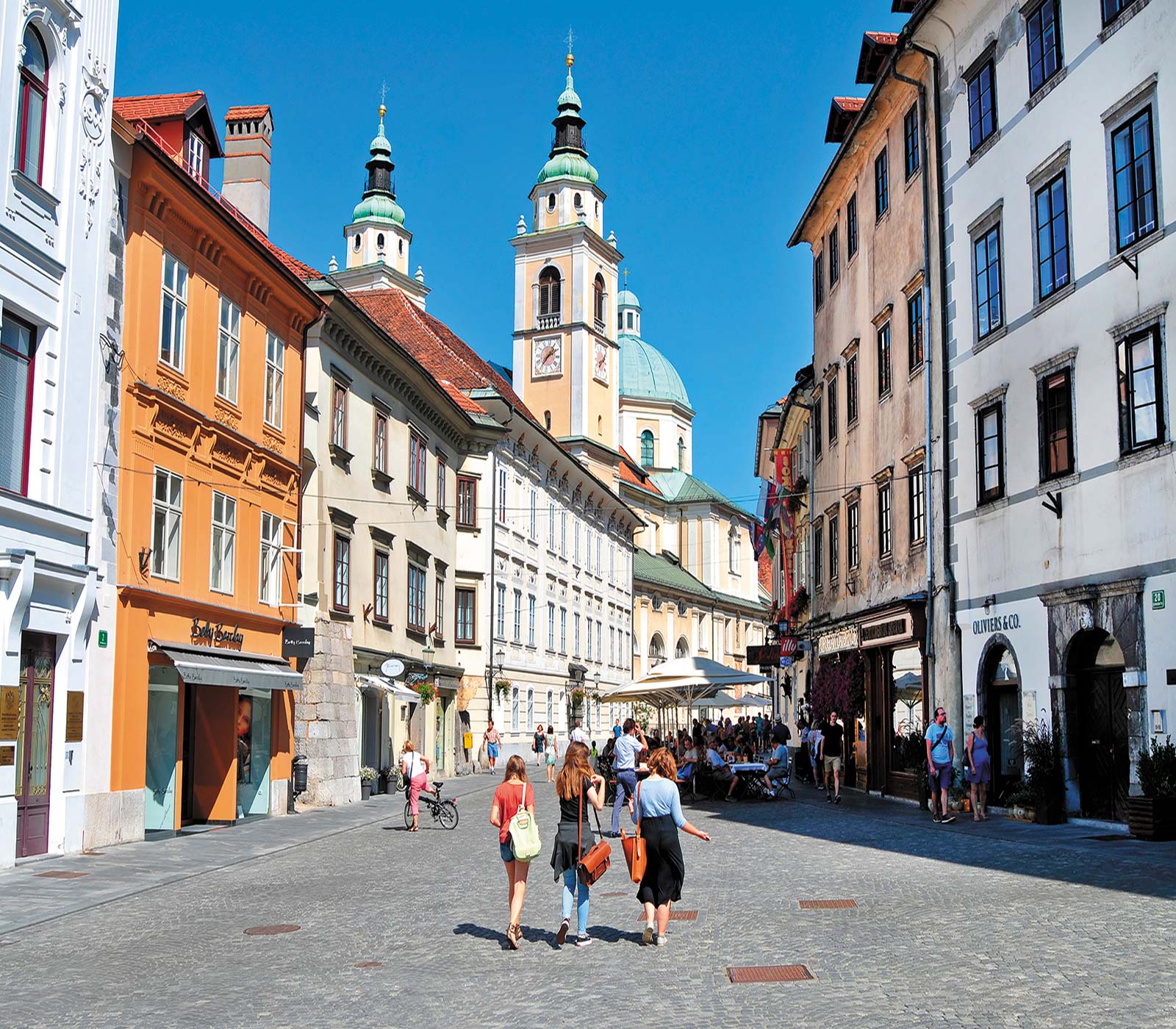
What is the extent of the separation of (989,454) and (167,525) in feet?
46.1

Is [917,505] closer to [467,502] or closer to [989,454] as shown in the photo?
[989,454]

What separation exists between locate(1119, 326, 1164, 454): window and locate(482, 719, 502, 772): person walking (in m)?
31.0

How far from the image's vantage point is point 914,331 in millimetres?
28219

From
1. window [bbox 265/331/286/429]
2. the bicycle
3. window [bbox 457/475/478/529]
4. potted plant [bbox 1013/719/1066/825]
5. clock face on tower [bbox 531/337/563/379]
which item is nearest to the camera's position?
potted plant [bbox 1013/719/1066/825]

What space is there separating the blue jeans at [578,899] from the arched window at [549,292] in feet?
254

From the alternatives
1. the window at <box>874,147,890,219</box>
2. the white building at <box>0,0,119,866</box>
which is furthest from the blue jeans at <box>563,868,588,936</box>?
the window at <box>874,147,890,219</box>

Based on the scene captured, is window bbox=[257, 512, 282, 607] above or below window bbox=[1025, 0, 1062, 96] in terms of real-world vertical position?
below

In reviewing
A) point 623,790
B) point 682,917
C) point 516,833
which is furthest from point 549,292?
point 516,833

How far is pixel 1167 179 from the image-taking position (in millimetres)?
18859

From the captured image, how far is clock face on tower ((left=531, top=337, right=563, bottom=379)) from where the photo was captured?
3428 inches

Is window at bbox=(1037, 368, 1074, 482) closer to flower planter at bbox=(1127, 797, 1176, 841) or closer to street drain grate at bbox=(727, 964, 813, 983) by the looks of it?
flower planter at bbox=(1127, 797, 1176, 841)

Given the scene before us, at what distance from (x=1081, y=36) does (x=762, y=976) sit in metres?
16.9

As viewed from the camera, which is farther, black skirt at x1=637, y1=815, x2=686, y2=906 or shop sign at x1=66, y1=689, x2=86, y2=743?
shop sign at x1=66, y1=689, x2=86, y2=743

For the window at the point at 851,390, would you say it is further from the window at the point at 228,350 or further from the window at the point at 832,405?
the window at the point at 228,350
